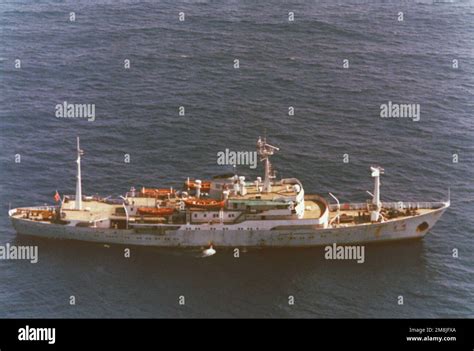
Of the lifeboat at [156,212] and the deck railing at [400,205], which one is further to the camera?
the deck railing at [400,205]

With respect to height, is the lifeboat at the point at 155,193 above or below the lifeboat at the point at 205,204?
above

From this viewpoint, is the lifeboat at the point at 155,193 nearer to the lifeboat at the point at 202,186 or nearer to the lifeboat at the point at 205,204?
the lifeboat at the point at 202,186

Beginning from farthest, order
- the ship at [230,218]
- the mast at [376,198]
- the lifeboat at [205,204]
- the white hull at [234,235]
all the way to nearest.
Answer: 1. the mast at [376,198]
2. the lifeboat at [205,204]
3. the white hull at [234,235]
4. the ship at [230,218]

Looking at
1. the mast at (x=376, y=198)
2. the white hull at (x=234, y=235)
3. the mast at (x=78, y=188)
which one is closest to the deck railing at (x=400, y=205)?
the mast at (x=376, y=198)

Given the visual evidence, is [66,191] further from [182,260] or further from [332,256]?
[332,256]

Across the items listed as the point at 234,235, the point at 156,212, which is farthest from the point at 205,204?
the point at 156,212

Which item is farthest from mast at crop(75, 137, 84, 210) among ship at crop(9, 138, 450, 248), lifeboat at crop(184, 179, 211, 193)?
lifeboat at crop(184, 179, 211, 193)

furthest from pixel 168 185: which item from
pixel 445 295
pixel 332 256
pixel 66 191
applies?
pixel 445 295
